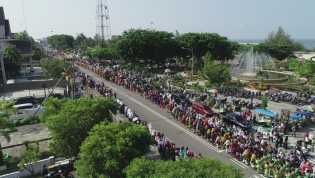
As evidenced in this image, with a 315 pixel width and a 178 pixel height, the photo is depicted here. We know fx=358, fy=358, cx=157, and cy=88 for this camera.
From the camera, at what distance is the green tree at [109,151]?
17.2 meters

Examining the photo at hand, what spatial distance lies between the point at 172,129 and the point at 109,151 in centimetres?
1384

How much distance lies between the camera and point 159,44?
6744 centimetres

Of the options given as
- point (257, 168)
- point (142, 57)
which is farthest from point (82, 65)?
point (257, 168)

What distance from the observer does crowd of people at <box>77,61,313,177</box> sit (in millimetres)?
→ 21875

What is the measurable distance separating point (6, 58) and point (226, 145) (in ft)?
147

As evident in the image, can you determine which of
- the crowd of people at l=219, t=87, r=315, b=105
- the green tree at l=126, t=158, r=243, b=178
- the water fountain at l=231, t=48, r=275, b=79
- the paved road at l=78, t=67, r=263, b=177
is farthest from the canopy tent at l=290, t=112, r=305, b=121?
the water fountain at l=231, t=48, r=275, b=79

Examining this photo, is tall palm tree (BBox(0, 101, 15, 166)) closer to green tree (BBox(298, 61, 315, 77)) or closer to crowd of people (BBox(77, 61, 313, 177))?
crowd of people (BBox(77, 61, 313, 177))

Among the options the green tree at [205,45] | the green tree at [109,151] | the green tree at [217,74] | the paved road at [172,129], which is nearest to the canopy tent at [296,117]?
the paved road at [172,129]

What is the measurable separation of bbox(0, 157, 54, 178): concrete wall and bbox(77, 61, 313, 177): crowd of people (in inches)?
299

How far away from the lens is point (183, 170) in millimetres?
13336

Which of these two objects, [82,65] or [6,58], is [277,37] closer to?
[82,65]

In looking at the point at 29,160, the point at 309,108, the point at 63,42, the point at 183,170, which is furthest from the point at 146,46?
the point at 63,42

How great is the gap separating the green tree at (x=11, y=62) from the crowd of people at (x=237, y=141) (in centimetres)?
2997

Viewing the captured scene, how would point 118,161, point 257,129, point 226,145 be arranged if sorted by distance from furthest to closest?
point 257,129
point 226,145
point 118,161
